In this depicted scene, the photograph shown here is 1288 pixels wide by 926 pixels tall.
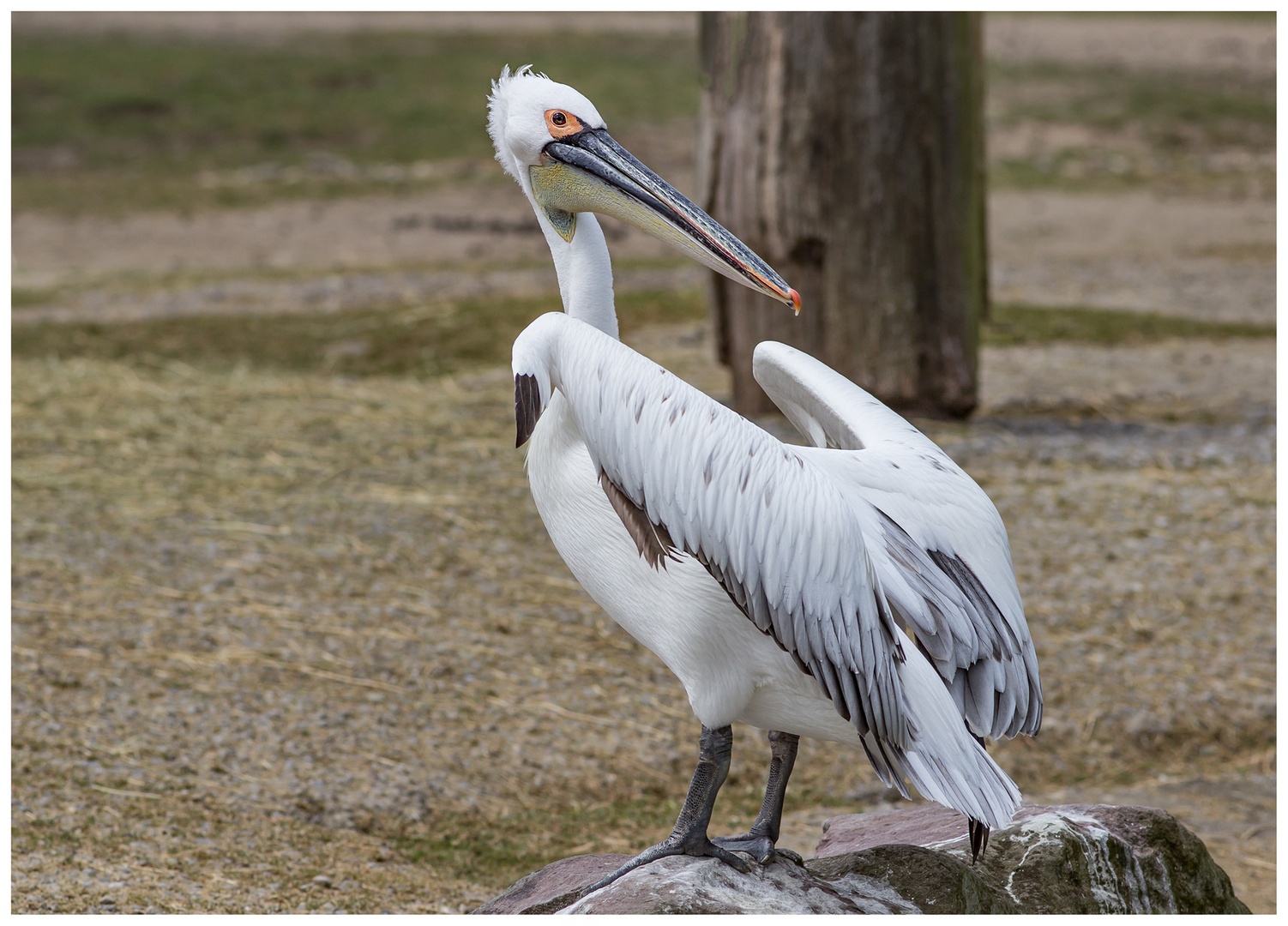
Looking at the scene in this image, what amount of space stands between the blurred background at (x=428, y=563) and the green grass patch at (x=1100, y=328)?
5 cm

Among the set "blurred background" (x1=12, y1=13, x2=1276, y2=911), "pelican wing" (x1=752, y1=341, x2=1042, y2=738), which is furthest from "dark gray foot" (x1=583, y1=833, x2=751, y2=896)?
"blurred background" (x1=12, y1=13, x2=1276, y2=911)

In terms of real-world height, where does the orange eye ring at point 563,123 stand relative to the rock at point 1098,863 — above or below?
above

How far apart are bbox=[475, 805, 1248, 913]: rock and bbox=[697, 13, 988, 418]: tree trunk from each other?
3.60 meters

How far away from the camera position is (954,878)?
2633mm

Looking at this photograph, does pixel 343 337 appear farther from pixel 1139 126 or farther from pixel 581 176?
pixel 1139 126

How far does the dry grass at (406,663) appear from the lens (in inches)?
138

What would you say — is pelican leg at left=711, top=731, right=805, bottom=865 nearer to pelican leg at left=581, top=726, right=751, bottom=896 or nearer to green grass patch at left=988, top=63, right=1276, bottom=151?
pelican leg at left=581, top=726, right=751, bottom=896

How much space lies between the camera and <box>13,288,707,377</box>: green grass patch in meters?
8.16

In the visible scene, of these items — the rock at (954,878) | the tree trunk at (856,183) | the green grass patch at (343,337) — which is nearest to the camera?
the rock at (954,878)

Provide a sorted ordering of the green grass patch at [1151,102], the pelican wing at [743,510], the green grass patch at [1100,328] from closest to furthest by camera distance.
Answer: the pelican wing at [743,510], the green grass patch at [1100,328], the green grass patch at [1151,102]

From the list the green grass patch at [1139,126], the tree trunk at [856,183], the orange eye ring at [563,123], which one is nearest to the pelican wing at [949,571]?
the orange eye ring at [563,123]

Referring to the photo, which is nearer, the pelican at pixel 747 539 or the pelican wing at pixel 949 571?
the pelican at pixel 747 539

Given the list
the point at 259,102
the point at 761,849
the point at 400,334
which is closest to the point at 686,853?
the point at 761,849

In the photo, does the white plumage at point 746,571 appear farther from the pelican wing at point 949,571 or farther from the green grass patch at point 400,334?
the green grass patch at point 400,334
